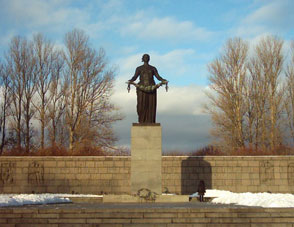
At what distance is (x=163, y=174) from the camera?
A: 740 inches

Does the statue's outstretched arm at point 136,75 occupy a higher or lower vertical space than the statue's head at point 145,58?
lower

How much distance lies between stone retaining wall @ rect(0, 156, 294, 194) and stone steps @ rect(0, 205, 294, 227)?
9.60m

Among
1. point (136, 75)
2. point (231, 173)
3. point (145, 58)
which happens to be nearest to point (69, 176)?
point (136, 75)

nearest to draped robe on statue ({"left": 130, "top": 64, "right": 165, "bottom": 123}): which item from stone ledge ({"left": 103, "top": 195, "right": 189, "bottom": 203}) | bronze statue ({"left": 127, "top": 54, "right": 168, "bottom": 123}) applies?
bronze statue ({"left": 127, "top": 54, "right": 168, "bottom": 123})

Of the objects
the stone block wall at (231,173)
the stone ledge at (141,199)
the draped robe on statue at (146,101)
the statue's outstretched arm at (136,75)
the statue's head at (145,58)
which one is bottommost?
the stone ledge at (141,199)

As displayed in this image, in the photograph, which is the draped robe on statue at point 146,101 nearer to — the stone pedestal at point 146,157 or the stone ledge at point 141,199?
the stone pedestal at point 146,157

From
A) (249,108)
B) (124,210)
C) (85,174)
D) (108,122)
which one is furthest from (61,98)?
(124,210)

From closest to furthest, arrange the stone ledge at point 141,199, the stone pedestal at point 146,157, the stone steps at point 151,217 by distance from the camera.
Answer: the stone steps at point 151,217 < the stone ledge at point 141,199 < the stone pedestal at point 146,157

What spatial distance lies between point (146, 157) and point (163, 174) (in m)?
5.56

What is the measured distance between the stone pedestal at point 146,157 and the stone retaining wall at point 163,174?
538 centimetres

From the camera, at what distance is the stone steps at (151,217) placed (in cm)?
884

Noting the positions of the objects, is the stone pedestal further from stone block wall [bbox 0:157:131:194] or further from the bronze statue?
stone block wall [bbox 0:157:131:194]

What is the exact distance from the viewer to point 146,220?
8.87m

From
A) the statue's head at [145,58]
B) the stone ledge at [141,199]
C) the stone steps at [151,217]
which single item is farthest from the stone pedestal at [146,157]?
the stone steps at [151,217]
